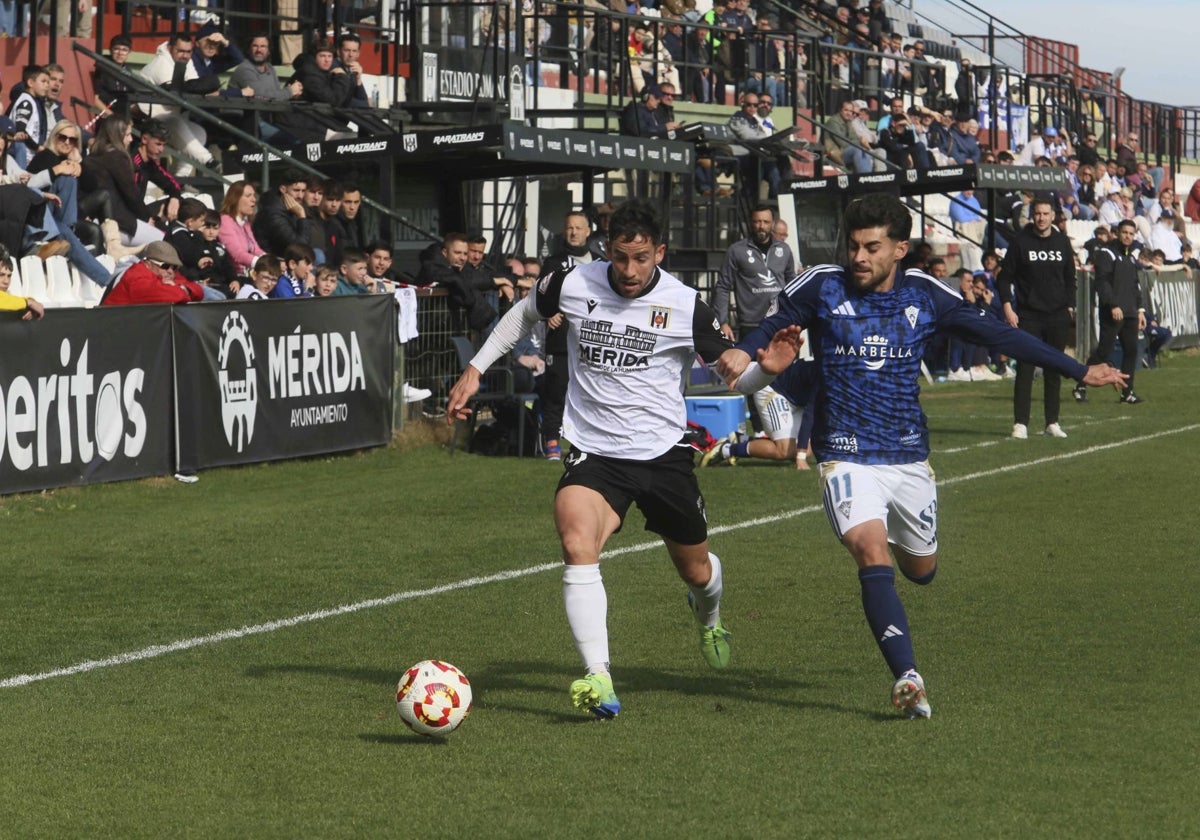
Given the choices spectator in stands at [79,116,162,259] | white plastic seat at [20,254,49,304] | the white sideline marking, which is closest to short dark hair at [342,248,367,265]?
spectator in stands at [79,116,162,259]

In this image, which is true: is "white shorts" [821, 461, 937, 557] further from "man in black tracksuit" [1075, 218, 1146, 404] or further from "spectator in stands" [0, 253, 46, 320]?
"man in black tracksuit" [1075, 218, 1146, 404]

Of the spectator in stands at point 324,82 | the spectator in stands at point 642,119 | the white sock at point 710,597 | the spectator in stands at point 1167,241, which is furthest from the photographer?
the spectator in stands at point 1167,241

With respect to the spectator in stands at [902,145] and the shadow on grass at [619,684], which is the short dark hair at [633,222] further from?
the spectator in stands at [902,145]

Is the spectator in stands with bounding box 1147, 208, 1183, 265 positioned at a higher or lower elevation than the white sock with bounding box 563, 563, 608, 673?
higher

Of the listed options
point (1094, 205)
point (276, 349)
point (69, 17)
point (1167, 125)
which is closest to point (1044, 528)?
point (276, 349)

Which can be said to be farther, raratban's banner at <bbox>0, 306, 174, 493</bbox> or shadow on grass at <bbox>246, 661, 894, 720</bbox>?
raratban's banner at <bbox>0, 306, 174, 493</bbox>

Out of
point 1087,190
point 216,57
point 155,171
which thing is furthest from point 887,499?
point 1087,190

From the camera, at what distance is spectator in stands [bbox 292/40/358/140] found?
20828 mm

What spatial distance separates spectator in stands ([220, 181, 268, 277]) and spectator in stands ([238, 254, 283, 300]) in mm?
668

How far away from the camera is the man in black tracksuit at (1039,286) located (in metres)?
17.8

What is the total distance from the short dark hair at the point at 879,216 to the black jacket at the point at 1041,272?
431 inches

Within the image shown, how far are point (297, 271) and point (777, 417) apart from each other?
4425mm

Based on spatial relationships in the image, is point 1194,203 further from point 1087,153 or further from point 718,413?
point 718,413

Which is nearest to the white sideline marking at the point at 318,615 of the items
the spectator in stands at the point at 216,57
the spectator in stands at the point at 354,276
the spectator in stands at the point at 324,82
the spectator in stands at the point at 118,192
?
the spectator in stands at the point at 354,276
